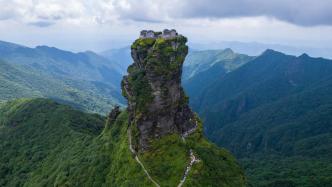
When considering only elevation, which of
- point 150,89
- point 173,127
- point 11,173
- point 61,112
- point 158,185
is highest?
point 150,89

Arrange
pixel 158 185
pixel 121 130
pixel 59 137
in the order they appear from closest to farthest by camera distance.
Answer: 1. pixel 158 185
2. pixel 121 130
3. pixel 59 137

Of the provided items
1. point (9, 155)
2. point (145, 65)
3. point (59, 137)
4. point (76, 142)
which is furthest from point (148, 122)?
point (9, 155)

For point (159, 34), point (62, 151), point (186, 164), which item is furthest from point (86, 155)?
point (159, 34)

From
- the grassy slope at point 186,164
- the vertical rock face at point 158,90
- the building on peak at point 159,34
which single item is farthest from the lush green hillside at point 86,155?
the building on peak at point 159,34

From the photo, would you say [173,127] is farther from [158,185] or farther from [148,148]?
[158,185]

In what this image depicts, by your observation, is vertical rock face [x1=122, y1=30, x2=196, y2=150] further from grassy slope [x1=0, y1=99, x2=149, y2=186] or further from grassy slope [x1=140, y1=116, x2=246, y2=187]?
grassy slope [x1=0, y1=99, x2=149, y2=186]

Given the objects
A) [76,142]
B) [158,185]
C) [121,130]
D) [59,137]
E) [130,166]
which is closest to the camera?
[158,185]

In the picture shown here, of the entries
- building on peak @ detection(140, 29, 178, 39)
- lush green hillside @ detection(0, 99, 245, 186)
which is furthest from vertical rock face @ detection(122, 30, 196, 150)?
lush green hillside @ detection(0, 99, 245, 186)

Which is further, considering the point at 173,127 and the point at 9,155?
the point at 9,155

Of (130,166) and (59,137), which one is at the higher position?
(130,166)

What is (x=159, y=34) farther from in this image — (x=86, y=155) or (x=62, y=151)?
(x=62, y=151)
